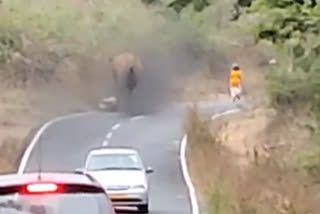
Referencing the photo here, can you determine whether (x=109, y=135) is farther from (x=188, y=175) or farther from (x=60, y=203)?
(x=60, y=203)

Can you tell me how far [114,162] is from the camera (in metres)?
26.1

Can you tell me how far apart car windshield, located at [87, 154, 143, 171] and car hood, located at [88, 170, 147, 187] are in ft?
0.92

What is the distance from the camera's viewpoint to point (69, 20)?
61.2m

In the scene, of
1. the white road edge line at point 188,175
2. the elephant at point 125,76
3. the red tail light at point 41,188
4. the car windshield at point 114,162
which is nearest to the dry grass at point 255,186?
the white road edge line at point 188,175

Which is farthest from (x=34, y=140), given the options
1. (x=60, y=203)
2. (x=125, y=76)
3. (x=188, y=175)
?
(x=60, y=203)

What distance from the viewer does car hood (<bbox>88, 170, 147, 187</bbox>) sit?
979 inches

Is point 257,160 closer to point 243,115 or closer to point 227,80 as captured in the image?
point 243,115

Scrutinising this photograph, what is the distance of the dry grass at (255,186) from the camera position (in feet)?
62.8

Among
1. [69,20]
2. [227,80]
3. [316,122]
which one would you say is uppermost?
[316,122]

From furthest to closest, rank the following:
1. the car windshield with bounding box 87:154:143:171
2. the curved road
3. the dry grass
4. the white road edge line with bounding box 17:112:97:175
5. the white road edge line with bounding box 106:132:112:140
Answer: the white road edge line with bounding box 106:132:112:140
the white road edge line with bounding box 17:112:97:175
the curved road
the car windshield with bounding box 87:154:143:171
the dry grass

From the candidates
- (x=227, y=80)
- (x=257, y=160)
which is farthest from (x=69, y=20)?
(x=257, y=160)

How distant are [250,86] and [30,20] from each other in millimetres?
10202

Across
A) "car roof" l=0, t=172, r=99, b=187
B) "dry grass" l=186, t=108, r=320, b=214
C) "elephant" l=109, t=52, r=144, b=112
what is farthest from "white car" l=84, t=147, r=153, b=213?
"elephant" l=109, t=52, r=144, b=112

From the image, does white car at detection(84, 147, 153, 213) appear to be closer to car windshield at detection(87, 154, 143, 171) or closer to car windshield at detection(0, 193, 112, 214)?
car windshield at detection(87, 154, 143, 171)
